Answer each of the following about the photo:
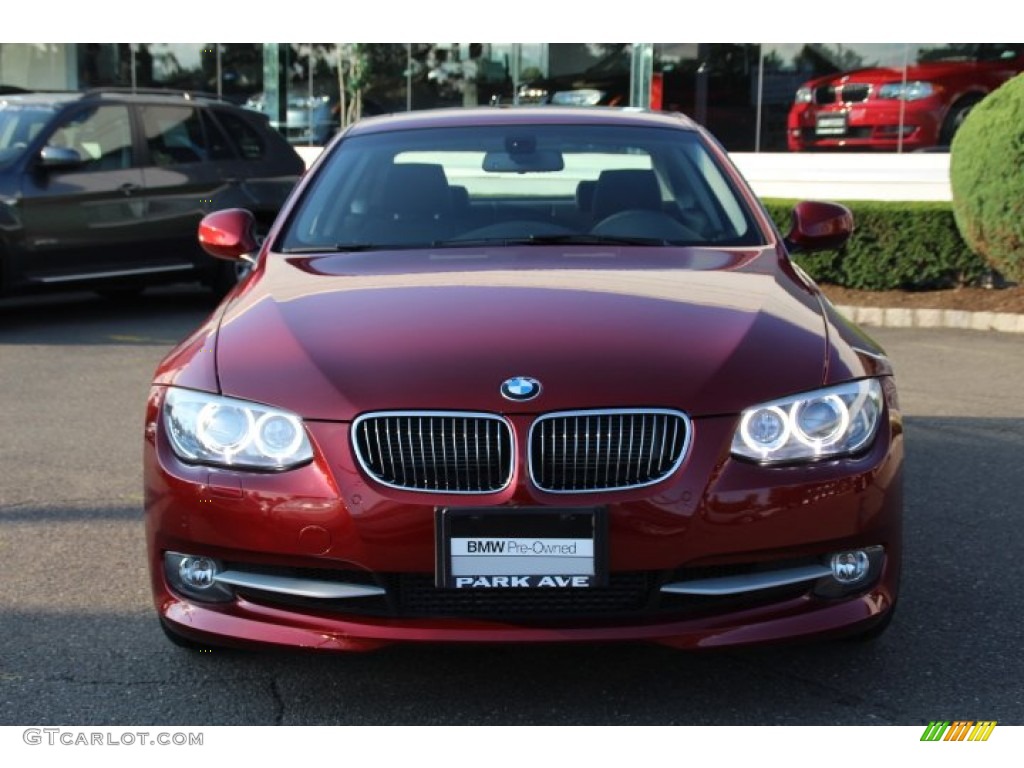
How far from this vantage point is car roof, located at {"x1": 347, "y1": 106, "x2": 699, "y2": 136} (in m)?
5.57

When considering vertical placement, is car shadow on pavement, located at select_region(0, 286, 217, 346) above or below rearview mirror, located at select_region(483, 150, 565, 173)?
below

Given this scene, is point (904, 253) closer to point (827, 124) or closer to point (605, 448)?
point (827, 124)

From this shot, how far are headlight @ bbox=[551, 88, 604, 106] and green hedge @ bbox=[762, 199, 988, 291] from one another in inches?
341

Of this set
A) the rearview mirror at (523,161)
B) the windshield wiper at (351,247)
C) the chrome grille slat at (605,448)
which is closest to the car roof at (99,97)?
the rearview mirror at (523,161)

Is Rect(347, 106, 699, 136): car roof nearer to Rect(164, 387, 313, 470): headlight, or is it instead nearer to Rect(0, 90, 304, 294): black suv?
Rect(164, 387, 313, 470): headlight

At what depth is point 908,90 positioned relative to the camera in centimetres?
1808

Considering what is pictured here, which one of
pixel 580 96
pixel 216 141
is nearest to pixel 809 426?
pixel 216 141

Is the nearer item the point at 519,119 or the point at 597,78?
the point at 519,119

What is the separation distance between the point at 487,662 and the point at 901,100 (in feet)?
50.8

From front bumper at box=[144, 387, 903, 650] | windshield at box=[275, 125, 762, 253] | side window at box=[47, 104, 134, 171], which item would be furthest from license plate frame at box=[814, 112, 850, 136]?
front bumper at box=[144, 387, 903, 650]
